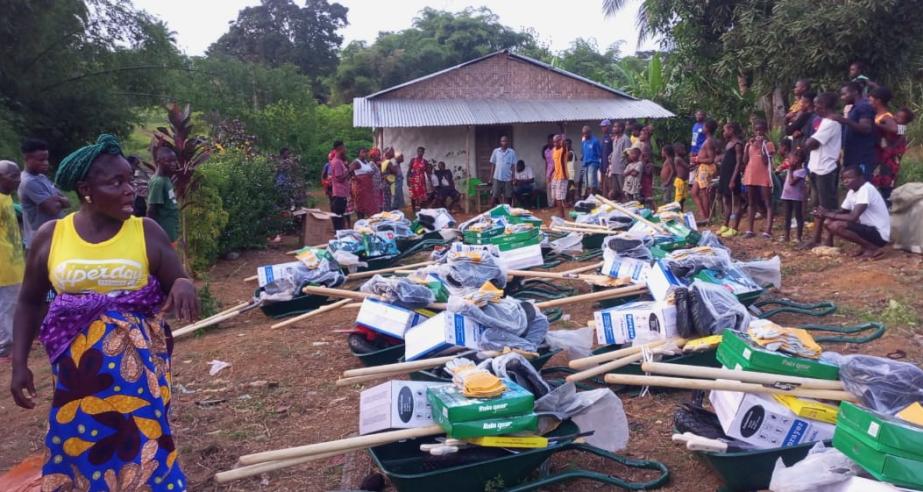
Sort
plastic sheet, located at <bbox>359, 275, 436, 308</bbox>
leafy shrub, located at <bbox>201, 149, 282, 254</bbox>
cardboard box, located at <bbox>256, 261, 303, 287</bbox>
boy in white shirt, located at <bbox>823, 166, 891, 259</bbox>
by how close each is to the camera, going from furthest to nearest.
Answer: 1. leafy shrub, located at <bbox>201, 149, 282, 254</bbox>
2. boy in white shirt, located at <bbox>823, 166, 891, 259</bbox>
3. cardboard box, located at <bbox>256, 261, 303, 287</bbox>
4. plastic sheet, located at <bbox>359, 275, 436, 308</bbox>

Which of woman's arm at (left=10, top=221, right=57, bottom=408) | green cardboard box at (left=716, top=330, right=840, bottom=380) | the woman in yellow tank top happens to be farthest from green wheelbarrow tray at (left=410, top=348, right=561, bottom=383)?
woman's arm at (left=10, top=221, right=57, bottom=408)

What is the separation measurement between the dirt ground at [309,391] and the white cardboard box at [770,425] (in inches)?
13.6

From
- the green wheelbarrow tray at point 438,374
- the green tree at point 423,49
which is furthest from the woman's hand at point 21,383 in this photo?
the green tree at point 423,49

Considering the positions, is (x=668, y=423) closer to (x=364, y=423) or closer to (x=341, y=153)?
(x=364, y=423)

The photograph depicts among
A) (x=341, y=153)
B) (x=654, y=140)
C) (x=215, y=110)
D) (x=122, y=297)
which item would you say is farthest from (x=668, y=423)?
(x=215, y=110)

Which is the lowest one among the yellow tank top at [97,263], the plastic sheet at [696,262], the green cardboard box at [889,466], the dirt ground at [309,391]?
the dirt ground at [309,391]

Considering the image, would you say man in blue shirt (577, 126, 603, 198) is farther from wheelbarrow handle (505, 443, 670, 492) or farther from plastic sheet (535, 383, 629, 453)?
wheelbarrow handle (505, 443, 670, 492)

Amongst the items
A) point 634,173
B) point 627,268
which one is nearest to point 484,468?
point 627,268

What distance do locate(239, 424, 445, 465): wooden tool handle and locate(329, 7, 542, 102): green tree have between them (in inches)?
1274

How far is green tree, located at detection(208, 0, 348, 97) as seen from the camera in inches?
1591

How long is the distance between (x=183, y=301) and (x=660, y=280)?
4.01 m

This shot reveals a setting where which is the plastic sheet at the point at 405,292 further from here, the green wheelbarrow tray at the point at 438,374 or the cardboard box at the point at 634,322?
the cardboard box at the point at 634,322

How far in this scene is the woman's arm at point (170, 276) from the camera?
248cm

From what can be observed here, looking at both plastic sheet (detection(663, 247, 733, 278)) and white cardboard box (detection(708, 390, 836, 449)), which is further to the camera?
plastic sheet (detection(663, 247, 733, 278))
